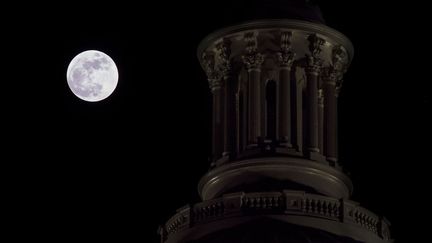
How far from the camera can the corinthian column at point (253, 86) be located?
227ft

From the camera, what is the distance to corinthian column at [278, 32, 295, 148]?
68875 millimetres

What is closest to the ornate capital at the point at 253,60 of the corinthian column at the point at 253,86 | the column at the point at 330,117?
the corinthian column at the point at 253,86

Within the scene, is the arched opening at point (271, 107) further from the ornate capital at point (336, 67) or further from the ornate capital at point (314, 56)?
the ornate capital at point (336, 67)

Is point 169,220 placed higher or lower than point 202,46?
lower

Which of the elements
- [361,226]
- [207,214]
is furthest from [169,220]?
[361,226]

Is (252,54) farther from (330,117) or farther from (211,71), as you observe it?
(330,117)

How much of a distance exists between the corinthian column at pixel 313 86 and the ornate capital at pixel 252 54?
164 centimetres

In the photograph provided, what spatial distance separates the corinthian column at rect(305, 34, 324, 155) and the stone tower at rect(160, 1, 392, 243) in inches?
1.3

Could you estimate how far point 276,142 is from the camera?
6875cm

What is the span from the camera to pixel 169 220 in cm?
6844

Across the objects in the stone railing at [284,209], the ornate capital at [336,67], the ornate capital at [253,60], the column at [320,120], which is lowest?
the stone railing at [284,209]

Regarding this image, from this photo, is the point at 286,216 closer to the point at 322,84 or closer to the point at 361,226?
the point at 361,226

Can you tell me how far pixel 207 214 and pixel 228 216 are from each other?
95 cm

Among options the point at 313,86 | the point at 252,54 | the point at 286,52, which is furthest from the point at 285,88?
the point at 252,54
